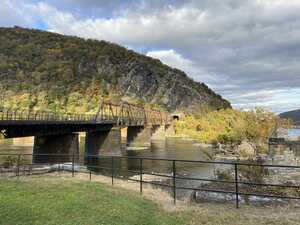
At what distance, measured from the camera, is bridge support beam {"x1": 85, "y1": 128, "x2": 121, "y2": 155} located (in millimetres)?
62550

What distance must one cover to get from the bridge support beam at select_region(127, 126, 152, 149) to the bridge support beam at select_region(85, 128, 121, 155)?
17.7 metres

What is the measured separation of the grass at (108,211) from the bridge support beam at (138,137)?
225 feet

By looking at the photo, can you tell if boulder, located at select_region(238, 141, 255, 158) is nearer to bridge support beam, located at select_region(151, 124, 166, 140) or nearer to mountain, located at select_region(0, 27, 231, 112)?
bridge support beam, located at select_region(151, 124, 166, 140)

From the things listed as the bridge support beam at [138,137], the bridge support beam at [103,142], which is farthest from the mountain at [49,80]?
the bridge support beam at [103,142]

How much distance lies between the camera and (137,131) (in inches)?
3666

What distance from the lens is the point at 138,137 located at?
89.2 metres

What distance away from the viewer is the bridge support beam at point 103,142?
62.5 m

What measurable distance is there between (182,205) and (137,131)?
7985 cm

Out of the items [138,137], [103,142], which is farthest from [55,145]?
[138,137]

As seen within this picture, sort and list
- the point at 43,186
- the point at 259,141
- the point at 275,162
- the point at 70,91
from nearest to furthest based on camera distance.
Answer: the point at 43,186
the point at 275,162
the point at 259,141
the point at 70,91

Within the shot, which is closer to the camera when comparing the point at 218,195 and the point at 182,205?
the point at 182,205

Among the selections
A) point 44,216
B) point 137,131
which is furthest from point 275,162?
point 137,131

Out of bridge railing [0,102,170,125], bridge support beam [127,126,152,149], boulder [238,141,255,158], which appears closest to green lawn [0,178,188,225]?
boulder [238,141,255,158]

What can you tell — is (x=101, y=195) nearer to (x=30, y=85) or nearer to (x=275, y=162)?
(x=275, y=162)
